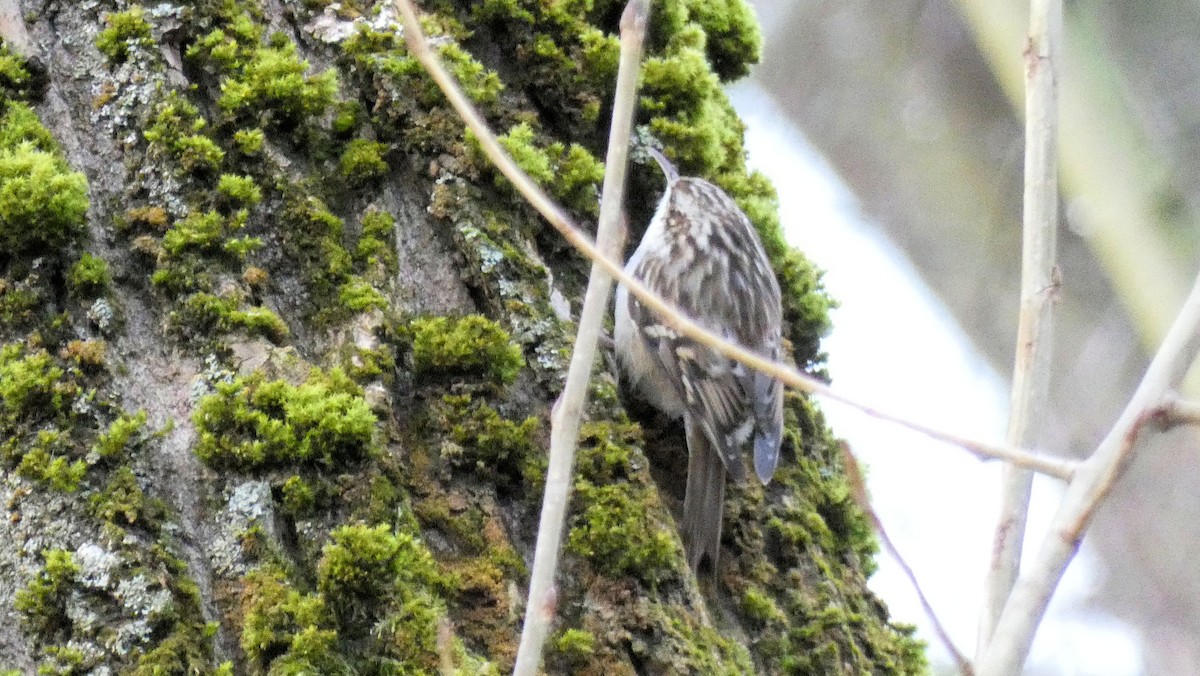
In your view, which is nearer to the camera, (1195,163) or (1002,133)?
(1195,163)

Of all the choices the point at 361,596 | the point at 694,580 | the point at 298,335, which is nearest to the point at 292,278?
the point at 298,335

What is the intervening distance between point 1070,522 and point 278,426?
958mm

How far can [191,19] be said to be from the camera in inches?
71.5

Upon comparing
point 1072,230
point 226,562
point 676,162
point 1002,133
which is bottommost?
point 226,562

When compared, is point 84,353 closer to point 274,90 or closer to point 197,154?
point 197,154

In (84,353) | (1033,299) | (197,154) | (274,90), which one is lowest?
(84,353)

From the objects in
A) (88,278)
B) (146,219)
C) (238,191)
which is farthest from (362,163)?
(88,278)

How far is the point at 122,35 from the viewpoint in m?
1.77

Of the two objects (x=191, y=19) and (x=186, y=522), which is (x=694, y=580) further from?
(x=191, y=19)

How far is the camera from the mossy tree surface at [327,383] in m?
1.39

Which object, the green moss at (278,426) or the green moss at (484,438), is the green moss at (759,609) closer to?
the green moss at (484,438)

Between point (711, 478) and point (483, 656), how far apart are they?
0.70m

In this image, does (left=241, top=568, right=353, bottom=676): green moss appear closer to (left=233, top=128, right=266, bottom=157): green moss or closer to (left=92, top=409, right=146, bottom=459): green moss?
(left=92, top=409, right=146, bottom=459): green moss

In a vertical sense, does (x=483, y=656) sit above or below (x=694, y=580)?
below
